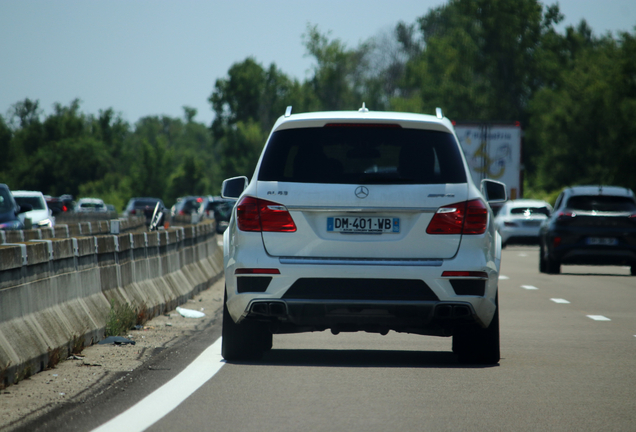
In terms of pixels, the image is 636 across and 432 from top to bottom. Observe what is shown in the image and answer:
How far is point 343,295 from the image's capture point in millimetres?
7680

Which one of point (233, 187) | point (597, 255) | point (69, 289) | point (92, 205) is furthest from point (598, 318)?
point (92, 205)

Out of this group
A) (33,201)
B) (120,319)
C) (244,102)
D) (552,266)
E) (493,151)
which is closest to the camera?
(120,319)

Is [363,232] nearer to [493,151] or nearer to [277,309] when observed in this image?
[277,309]

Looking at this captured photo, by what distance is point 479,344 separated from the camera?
8430 millimetres

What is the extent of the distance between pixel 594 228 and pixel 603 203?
68cm

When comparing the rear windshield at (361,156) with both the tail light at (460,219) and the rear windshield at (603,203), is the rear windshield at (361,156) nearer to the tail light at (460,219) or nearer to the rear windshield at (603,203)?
the tail light at (460,219)

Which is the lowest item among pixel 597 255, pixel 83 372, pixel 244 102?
pixel 597 255

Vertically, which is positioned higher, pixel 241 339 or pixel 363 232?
pixel 363 232

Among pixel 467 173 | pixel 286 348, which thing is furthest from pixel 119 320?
pixel 467 173

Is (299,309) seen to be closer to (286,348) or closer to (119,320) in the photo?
(286,348)

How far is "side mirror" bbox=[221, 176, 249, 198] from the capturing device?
8.79 m

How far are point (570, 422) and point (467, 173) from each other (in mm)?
2282

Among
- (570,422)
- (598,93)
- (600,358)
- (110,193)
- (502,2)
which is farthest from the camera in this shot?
(110,193)

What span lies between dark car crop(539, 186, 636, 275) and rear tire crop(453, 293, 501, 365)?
43.7 ft
